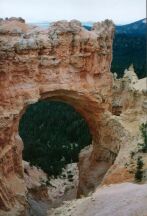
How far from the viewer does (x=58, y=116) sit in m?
51.8

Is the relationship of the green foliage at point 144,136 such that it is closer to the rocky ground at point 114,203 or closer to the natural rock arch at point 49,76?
the natural rock arch at point 49,76

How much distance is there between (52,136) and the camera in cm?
4716

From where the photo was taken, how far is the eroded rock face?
24094mm

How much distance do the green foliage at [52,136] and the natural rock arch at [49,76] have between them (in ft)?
47.9

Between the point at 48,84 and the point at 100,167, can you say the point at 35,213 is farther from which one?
the point at 48,84

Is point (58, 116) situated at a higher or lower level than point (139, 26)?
lower

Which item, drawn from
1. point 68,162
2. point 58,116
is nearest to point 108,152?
point 68,162

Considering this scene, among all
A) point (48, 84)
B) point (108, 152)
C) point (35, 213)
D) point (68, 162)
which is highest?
point (48, 84)

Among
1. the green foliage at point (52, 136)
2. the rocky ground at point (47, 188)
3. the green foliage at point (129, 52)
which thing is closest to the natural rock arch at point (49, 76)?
the rocky ground at point (47, 188)

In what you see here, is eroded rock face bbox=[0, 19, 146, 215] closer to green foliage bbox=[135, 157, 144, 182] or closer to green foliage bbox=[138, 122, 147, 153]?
green foliage bbox=[135, 157, 144, 182]

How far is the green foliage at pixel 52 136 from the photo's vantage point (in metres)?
42.9

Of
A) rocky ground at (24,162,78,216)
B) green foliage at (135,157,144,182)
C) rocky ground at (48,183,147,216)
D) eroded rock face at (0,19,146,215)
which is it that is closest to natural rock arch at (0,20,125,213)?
eroded rock face at (0,19,146,215)

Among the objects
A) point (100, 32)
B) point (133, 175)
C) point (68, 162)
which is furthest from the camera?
point (68, 162)

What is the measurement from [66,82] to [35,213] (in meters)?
7.23
